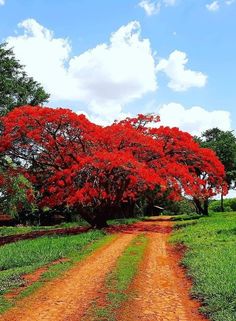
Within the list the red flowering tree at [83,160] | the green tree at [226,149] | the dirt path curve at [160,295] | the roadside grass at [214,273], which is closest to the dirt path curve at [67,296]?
the dirt path curve at [160,295]

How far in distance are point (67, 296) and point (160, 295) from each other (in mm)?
2590

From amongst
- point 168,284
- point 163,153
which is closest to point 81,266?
point 168,284

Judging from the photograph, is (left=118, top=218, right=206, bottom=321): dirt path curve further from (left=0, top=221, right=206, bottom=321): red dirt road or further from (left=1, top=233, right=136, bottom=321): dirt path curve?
(left=1, top=233, right=136, bottom=321): dirt path curve

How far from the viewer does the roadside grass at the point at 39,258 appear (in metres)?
13.9

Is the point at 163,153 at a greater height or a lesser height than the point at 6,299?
greater

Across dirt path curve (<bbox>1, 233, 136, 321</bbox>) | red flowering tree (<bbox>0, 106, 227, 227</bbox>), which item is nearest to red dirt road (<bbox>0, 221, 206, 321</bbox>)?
dirt path curve (<bbox>1, 233, 136, 321</bbox>)

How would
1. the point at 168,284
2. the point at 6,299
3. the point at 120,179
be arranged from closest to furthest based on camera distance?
the point at 6,299 < the point at 168,284 < the point at 120,179

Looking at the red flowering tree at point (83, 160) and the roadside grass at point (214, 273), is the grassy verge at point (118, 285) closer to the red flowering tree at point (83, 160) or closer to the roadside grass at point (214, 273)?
the roadside grass at point (214, 273)

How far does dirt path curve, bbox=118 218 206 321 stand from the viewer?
1036cm

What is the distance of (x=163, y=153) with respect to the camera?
36.9 m

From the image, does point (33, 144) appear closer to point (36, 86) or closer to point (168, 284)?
point (36, 86)

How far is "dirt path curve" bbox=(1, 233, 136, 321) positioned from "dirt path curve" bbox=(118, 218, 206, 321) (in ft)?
3.93

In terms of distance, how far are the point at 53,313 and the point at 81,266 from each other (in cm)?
682

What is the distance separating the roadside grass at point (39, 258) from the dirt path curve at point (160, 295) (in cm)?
310
